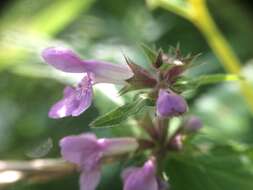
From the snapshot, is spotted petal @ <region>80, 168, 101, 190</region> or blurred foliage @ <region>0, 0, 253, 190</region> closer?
spotted petal @ <region>80, 168, 101, 190</region>

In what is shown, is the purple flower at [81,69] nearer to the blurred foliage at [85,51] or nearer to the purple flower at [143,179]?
the purple flower at [143,179]

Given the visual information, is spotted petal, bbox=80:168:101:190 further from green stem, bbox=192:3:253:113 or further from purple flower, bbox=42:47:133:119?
green stem, bbox=192:3:253:113

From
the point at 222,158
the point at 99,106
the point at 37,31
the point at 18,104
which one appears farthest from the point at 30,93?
the point at 222,158

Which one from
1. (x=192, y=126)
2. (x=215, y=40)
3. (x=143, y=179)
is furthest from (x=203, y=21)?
(x=143, y=179)

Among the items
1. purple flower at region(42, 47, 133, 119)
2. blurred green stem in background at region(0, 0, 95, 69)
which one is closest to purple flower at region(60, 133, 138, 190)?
purple flower at region(42, 47, 133, 119)

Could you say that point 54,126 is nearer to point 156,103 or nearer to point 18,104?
point 18,104

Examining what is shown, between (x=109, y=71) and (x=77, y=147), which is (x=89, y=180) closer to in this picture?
(x=77, y=147)
